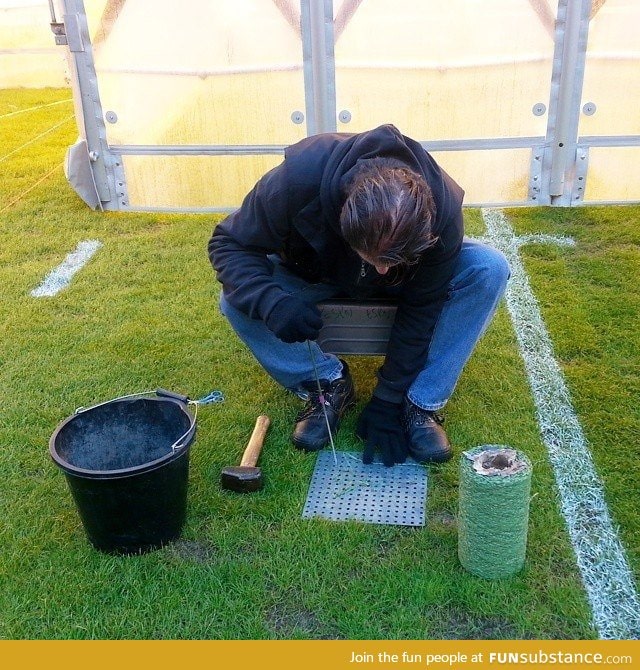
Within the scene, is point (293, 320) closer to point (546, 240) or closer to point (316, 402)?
point (316, 402)

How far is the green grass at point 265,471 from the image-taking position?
236cm

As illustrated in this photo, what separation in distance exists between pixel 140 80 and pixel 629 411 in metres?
3.54

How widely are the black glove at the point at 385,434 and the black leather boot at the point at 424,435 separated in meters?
0.04

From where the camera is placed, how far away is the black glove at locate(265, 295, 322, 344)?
8.95 ft

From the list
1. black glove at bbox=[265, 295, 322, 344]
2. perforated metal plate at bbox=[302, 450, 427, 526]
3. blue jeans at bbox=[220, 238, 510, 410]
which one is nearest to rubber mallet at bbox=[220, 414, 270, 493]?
perforated metal plate at bbox=[302, 450, 427, 526]

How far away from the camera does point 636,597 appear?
2361mm

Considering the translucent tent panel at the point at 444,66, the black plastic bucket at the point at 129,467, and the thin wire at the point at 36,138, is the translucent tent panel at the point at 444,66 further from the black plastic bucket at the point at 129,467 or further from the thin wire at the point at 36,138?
the thin wire at the point at 36,138

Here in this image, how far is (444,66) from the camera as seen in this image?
468 cm

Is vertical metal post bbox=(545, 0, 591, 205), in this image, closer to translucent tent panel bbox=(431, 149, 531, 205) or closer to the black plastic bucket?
translucent tent panel bbox=(431, 149, 531, 205)

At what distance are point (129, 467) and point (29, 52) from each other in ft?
36.4

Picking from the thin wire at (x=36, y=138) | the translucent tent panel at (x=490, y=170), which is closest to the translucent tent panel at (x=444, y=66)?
the translucent tent panel at (x=490, y=170)

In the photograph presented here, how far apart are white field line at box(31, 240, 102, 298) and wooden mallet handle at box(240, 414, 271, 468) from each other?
2151 mm
